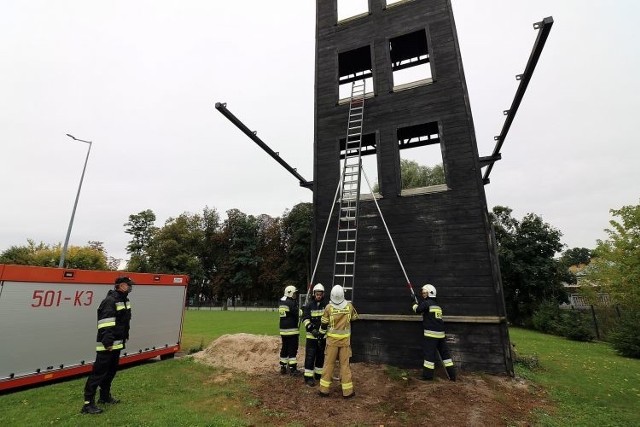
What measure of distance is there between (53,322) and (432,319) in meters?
10.0

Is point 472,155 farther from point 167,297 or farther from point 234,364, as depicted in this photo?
point 167,297

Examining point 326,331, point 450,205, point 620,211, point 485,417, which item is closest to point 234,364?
point 326,331

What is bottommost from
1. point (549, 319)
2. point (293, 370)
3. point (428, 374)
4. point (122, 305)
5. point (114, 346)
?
point (293, 370)

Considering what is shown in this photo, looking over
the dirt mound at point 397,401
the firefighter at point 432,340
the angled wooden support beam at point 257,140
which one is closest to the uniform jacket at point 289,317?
the dirt mound at point 397,401

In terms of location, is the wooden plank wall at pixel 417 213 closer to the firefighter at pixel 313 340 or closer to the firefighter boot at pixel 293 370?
the firefighter boot at pixel 293 370

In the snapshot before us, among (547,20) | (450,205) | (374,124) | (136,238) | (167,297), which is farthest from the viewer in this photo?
(136,238)

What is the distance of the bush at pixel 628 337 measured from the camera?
46.1 ft

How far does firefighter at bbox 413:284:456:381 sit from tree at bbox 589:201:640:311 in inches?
857

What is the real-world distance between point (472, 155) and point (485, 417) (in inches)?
268

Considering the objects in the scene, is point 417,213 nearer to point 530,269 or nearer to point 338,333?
point 338,333

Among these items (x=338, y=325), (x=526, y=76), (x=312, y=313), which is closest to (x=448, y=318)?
(x=338, y=325)

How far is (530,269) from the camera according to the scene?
30.0 m

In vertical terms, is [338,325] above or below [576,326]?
above

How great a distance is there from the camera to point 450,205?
31.4 ft
